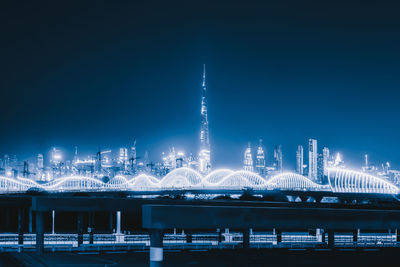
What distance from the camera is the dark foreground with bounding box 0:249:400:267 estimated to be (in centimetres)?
3319

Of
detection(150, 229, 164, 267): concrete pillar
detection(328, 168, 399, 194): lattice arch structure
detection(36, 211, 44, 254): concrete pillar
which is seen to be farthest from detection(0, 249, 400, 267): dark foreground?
detection(328, 168, 399, 194): lattice arch structure

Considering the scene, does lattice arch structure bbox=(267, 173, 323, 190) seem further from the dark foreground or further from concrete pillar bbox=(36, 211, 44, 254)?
concrete pillar bbox=(36, 211, 44, 254)

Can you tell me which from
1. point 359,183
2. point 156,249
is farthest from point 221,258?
point 359,183

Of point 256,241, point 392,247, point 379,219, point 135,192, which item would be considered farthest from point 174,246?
point 135,192

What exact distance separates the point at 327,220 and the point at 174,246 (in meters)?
21.0

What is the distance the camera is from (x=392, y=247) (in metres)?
47.9

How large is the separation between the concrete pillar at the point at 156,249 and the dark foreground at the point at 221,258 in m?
12.3

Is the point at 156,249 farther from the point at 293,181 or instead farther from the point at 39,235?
the point at 293,181

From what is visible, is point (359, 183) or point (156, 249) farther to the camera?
point (359, 183)

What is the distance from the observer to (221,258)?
3628cm

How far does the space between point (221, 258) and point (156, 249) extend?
16540mm

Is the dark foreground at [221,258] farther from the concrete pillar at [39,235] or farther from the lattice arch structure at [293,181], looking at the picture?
the lattice arch structure at [293,181]

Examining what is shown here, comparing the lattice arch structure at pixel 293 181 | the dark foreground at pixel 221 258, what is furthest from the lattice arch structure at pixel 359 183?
the dark foreground at pixel 221 258

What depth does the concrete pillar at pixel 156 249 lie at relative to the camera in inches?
792
